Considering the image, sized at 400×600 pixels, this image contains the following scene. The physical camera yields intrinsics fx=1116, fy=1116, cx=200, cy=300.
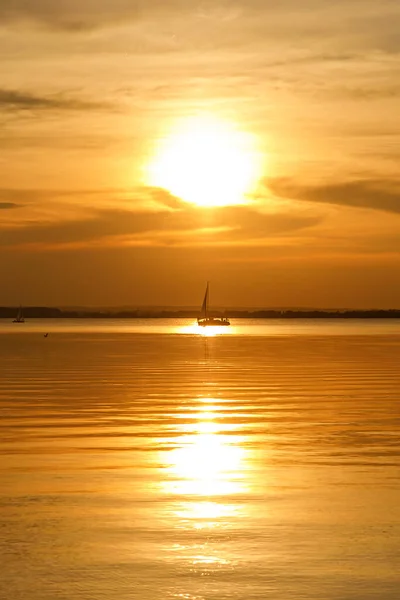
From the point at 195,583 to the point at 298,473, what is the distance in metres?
8.44

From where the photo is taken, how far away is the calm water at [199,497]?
13258mm

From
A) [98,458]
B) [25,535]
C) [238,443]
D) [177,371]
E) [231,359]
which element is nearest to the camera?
[25,535]

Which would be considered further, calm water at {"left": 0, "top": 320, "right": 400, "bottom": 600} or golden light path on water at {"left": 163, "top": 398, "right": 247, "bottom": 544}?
golden light path on water at {"left": 163, "top": 398, "right": 247, "bottom": 544}

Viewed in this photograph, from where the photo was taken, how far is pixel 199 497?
18438 millimetres

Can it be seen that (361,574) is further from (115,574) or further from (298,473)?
(298,473)

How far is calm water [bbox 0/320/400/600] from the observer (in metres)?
13.3

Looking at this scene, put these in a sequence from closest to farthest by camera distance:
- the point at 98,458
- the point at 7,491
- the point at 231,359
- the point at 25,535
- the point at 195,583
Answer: the point at 195,583 < the point at 25,535 < the point at 7,491 < the point at 98,458 < the point at 231,359

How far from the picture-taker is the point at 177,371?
58.8 meters

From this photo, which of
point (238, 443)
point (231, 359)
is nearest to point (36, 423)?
point (238, 443)

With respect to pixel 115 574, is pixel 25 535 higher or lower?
higher

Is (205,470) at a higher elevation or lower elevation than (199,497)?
higher

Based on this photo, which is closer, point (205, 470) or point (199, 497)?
point (199, 497)

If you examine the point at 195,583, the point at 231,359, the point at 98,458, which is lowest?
the point at 195,583

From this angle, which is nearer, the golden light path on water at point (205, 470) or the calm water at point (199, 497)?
the calm water at point (199, 497)
